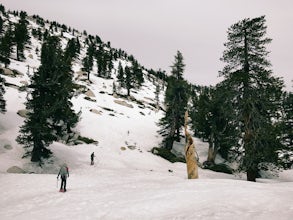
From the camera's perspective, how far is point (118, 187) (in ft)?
55.3

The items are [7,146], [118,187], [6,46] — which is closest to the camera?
[118,187]

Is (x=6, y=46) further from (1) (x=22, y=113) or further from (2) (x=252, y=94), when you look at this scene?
(2) (x=252, y=94)

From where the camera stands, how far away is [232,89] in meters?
21.7

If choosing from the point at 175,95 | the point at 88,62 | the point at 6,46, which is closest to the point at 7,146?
the point at 175,95

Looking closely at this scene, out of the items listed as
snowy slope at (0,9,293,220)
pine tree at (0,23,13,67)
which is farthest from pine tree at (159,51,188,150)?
pine tree at (0,23,13,67)

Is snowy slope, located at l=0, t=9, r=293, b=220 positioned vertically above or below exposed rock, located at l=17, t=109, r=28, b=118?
below

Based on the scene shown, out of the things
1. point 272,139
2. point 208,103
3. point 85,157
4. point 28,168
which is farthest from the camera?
point 208,103

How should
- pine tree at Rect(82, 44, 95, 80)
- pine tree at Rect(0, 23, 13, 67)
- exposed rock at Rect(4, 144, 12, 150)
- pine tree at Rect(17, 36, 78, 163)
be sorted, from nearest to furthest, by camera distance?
pine tree at Rect(17, 36, 78, 163) → exposed rock at Rect(4, 144, 12, 150) → pine tree at Rect(0, 23, 13, 67) → pine tree at Rect(82, 44, 95, 80)

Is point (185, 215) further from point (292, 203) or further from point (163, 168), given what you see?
point (163, 168)

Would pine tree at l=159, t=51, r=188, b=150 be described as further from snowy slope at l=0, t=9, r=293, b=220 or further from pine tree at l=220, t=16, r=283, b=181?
pine tree at l=220, t=16, r=283, b=181

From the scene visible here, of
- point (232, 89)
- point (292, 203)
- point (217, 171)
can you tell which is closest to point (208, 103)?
point (217, 171)

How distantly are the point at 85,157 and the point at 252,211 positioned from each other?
99.1 ft

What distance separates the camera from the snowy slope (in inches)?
349

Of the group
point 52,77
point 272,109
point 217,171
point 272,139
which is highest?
point 52,77
